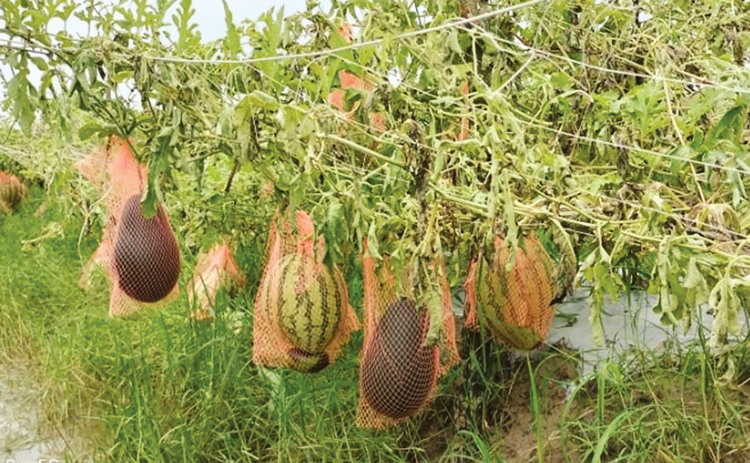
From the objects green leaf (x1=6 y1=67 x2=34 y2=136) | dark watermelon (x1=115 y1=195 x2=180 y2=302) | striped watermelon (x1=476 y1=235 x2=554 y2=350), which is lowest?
striped watermelon (x1=476 y1=235 x2=554 y2=350)

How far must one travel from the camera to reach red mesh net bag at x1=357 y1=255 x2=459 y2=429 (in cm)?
230

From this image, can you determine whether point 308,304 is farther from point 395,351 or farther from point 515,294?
point 515,294

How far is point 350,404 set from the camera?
3.02 meters

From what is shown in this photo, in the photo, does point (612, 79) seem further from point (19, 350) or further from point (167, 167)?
point (19, 350)

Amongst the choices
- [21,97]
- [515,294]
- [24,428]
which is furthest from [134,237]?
[24,428]

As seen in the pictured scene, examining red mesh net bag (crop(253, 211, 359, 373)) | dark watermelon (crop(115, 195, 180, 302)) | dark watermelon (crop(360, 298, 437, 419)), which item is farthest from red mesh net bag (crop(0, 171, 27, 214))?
dark watermelon (crop(360, 298, 437, 419))

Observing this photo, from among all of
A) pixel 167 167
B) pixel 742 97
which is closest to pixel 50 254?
pixel 167 167

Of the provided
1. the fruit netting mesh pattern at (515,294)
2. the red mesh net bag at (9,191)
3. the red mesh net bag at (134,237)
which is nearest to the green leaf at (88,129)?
the red mesh net bag at (134,237)

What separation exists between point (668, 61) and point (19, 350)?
3.48 meters

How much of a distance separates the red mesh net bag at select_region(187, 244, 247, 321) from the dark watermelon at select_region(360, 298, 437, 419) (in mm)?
1206

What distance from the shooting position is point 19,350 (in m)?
4.45

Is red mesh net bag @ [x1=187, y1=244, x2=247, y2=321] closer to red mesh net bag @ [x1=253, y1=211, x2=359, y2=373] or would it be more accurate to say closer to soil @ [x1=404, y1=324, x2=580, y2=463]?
red mesh net bag @ [x1=253, y1=211, x2=359, y2=373]

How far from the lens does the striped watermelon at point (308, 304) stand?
2.46 metres

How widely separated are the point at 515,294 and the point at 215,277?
58.5 inches
